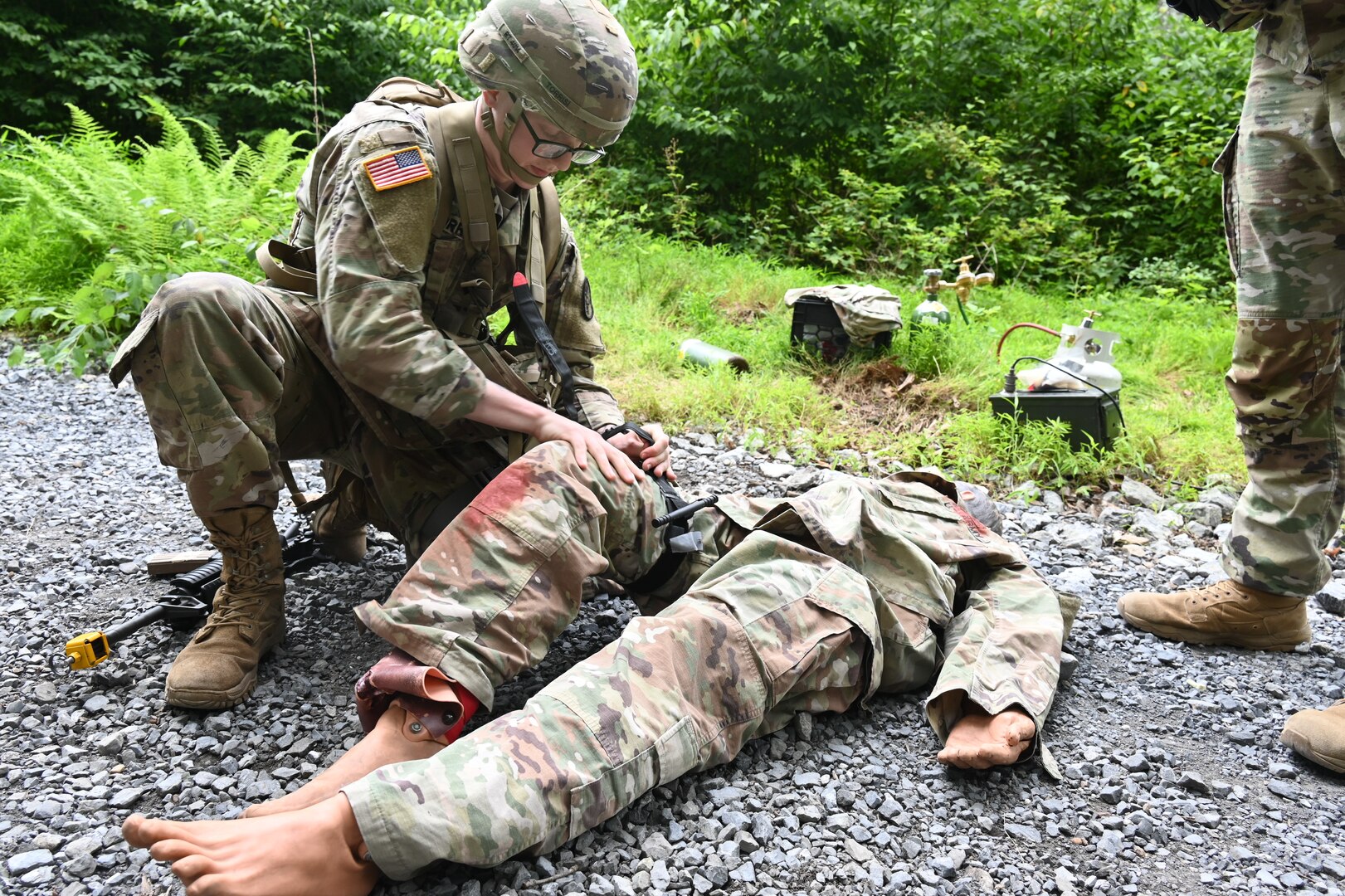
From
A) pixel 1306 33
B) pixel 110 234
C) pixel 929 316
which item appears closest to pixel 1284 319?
pixel 1306 33

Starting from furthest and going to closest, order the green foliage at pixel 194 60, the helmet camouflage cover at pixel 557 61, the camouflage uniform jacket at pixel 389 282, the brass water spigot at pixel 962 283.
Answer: the green foliage at pixel 194 60 → the brass water spigot at pixel 962 283 → the helmet camouflage cover at pixel 557 61 → the camouflage uniform jacket at pixel 389 282

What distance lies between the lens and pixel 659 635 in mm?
Answer: 1975

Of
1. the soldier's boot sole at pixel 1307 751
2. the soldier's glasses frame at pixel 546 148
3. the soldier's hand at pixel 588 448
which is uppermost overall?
the soldier's glasses frame at pixel 546 148

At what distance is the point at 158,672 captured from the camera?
236cm

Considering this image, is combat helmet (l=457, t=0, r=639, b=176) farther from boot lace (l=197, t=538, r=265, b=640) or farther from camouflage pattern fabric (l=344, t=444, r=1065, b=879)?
boot lace (l=197, t=538, r=265, b=640)

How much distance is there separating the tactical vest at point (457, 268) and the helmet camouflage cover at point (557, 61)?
172 millimetres

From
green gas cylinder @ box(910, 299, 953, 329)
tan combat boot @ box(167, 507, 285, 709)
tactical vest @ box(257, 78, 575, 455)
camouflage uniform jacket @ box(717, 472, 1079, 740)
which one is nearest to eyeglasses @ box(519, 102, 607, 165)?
tactical vest @ box(257, 78, 575, 455)

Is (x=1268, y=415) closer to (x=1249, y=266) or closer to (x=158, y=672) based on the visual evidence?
(x=1249, y=266)

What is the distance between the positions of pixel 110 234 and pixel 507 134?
178 inches

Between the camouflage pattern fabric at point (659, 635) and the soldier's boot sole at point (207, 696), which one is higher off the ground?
the camouflage pattern fabric at point (659, 635)

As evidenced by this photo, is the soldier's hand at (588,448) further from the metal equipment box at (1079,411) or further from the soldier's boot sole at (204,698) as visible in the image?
the metal equipment box at (1079,411)

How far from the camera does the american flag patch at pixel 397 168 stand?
2.29m

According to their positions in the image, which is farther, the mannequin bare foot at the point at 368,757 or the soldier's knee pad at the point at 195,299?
the soldier's knee pad at the point at 195,299

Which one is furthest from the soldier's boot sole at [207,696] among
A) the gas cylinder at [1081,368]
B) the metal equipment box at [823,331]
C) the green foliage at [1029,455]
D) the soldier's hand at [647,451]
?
the metal equipment box at [823,331]
